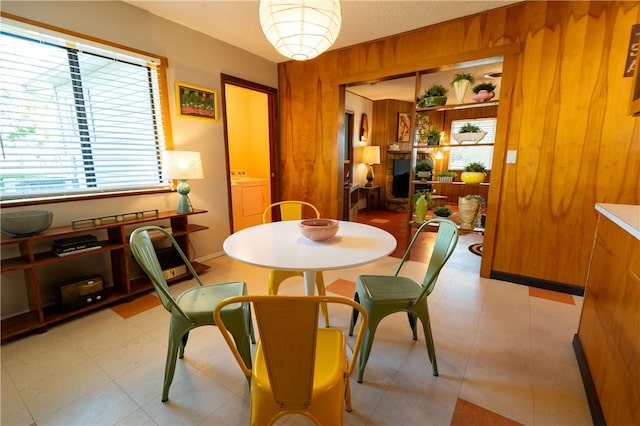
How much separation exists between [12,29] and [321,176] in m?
2.93

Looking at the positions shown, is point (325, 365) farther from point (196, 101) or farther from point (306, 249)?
point (196, 101)

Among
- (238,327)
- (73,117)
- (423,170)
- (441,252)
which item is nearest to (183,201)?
(73,117)

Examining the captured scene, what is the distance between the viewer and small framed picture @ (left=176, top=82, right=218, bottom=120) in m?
2.87

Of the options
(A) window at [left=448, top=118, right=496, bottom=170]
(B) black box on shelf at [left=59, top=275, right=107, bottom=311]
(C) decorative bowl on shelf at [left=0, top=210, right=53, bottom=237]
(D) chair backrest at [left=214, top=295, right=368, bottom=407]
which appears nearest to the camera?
(D) chair backrest at [left=214, top=295, right=368, bottom=407]

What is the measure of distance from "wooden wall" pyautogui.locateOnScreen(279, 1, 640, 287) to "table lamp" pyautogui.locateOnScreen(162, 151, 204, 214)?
7.50 ft

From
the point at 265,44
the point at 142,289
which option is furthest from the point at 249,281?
the point at 265,44

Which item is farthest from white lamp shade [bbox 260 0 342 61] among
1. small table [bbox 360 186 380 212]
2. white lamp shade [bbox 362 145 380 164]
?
small table [bbox 360 186 380 212]

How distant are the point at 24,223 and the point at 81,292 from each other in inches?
24.8

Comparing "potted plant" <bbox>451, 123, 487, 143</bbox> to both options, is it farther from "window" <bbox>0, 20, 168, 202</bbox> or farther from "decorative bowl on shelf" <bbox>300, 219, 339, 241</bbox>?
"window" <bbox>0, 20, 168, 202</bbox>

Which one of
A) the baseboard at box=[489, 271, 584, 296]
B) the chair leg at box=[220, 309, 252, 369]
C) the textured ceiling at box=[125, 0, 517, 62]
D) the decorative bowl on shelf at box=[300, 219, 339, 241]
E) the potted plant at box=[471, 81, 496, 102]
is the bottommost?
the baseboard at box=[489, 271, 584, 296]

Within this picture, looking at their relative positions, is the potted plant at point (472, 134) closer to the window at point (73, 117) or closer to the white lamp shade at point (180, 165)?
the white lamp shade at point (180, 165)

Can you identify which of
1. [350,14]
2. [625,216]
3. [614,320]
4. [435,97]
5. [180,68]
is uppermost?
[350,14]

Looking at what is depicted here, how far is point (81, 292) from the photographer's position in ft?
6.95

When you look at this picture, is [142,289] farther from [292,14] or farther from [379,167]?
[379,167]
